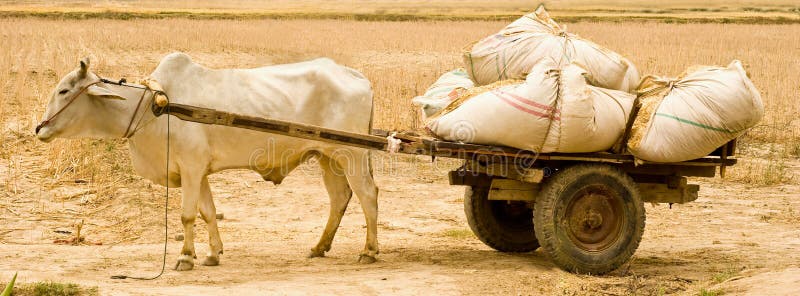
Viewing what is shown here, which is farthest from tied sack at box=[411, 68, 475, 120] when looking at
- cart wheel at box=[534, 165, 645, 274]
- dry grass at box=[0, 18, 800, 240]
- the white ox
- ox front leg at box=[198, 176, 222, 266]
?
dry grass at box=[0, 18, 800, 240]

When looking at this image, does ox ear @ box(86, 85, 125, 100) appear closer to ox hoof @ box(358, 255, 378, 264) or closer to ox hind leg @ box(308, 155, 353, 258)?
ox hind leg @ box(308, 155, 353, 258)

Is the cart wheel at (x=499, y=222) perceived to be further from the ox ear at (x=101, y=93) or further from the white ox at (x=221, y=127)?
the ox ear at (x=101, y=93)

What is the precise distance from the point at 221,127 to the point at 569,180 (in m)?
2.47

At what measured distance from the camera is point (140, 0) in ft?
197

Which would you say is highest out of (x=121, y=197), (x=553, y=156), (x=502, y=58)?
(x=502, y=58)

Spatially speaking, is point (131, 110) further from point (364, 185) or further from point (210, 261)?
point (364, 185)

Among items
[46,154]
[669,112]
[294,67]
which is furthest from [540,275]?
[46,154]

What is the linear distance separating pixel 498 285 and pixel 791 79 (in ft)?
42.9

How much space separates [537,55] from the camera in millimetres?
7453

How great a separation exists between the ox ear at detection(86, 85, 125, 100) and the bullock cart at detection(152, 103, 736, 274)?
271 millimetres

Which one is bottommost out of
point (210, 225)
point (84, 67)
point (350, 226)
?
point (350, 226)

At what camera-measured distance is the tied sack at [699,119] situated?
690 cm

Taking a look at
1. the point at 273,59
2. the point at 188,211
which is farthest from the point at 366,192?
the point at 273,59

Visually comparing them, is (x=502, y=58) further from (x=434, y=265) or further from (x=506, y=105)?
(x=434, y=265)
